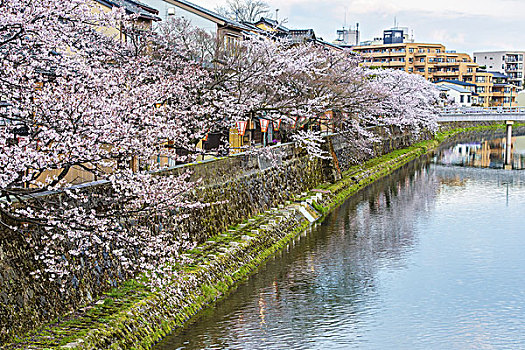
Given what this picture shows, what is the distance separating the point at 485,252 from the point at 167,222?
9.73 m

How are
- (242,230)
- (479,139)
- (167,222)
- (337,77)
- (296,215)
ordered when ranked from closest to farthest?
1. (167,222)
2. (242,230)
3. (296,215)
4. (337,77)
5. (479,139)

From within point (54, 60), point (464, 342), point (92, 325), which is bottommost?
point (464, 342)

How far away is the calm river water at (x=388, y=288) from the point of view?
11750 mm

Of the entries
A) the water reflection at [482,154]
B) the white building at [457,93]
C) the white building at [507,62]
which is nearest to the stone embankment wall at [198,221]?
the water reflection at [482,154]

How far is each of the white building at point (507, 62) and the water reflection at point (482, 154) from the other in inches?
1938

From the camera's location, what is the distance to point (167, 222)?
544 inches

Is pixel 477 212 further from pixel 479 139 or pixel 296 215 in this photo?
pixel 479 139

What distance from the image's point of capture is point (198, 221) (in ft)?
50.6

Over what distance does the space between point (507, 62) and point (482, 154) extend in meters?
65.0

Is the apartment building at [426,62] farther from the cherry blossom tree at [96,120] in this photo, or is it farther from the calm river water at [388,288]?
the cherry blossom tree at [96,120]

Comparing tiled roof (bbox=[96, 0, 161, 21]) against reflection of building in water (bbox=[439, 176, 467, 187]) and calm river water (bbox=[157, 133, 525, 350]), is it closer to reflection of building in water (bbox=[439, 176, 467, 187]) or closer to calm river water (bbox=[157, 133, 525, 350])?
calm river water (bbox=[157, 133, 525, 350])

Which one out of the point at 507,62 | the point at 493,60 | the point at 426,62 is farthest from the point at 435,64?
the point at 507,62

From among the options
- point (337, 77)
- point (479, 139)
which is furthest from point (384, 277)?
point (479, 139)

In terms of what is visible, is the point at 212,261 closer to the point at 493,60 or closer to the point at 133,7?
the point at 133,7
